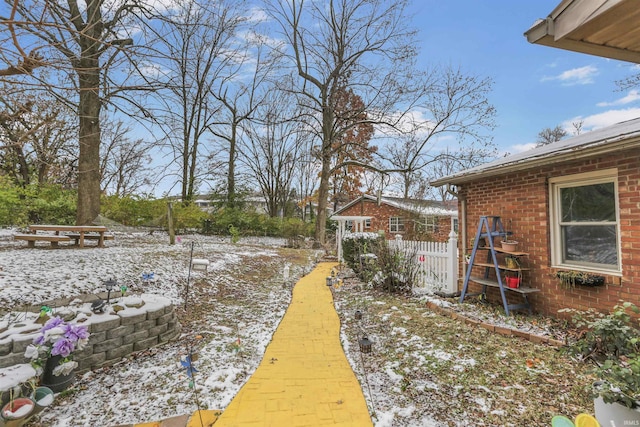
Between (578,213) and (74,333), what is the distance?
6.21m

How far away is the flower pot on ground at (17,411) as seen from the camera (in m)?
2.01

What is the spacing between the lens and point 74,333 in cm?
262

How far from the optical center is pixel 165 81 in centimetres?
550

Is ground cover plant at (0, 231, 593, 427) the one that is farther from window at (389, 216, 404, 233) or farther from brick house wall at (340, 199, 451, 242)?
window at (389, 216, 404, 233)

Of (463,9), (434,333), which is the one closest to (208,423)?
(434,333)

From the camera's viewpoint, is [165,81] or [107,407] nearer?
[107,407]

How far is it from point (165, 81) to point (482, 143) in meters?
14.3

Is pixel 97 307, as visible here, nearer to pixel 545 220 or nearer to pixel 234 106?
pixel 545 220

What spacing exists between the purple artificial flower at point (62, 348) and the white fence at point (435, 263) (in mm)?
5623

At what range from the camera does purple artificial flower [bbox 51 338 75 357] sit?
2490 mm

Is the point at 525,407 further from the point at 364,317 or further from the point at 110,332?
the point at 110,332

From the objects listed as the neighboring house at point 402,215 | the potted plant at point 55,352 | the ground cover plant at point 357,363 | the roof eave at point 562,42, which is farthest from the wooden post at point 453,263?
the neighboring house at point 402,215

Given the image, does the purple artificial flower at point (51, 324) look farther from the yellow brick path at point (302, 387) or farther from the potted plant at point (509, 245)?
the potted plant at point (509, 245)

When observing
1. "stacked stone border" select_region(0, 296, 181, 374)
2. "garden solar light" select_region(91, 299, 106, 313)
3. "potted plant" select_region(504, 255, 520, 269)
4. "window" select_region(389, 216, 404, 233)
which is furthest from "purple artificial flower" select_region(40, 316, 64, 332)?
"window" select_region(389, 216, 404, 233)
